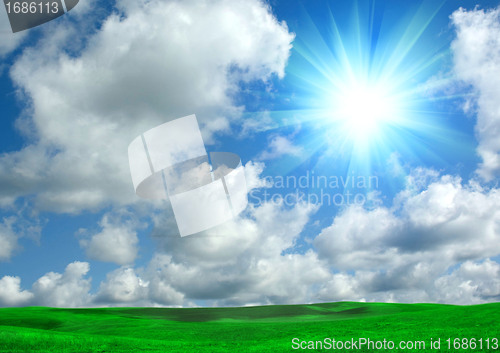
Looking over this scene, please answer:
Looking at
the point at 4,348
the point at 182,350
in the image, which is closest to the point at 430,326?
the point at 182,350

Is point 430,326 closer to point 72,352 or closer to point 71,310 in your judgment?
point 72,352

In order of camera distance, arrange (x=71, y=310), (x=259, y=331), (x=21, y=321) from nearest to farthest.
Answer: (x=259, y=331)
(x=21, y=321)
(x=71, y=310)

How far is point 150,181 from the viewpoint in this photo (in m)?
34.6

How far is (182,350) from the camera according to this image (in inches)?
1172

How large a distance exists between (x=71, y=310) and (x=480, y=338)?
79.5 meters

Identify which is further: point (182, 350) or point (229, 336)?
point (229, 336)

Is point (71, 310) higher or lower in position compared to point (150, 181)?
lower

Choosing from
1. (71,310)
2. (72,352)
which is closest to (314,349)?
(72,352)

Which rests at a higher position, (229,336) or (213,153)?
(213,153)

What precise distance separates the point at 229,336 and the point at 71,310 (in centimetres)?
5938

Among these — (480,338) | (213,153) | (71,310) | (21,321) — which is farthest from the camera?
(71,310)

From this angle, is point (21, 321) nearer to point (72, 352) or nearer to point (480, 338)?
point (72, 352)

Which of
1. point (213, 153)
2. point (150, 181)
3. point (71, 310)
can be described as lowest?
point (71, 310)

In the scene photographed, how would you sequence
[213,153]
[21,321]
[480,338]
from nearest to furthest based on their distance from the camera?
[480,338], [213,153], [21,321]
